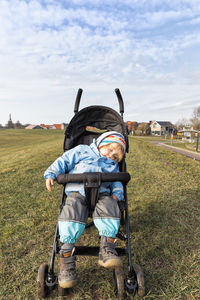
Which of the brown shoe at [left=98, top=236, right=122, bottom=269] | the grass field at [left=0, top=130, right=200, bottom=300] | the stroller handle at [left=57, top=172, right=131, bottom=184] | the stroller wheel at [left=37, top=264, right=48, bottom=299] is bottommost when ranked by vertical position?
the grass field at [left=0, top=130, right=200, bottom=300]

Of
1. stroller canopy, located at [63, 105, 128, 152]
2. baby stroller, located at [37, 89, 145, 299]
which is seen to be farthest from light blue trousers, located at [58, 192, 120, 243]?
stroller canopy, located at [63, 105, 128, 152]

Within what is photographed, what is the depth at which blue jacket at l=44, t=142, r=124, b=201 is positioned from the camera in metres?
2.52

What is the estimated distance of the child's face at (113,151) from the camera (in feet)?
9.02

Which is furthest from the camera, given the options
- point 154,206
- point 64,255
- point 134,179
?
point 134,179

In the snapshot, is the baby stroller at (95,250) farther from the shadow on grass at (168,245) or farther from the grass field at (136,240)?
the shadow on grass at (168,245)

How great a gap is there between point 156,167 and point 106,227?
620 cm

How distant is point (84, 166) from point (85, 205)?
19.0 inches

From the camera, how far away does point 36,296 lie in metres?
2.11

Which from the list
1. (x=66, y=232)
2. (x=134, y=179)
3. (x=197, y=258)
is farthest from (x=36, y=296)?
(x=134, y=179)

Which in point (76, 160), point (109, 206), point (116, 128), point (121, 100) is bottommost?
point (109, 206)

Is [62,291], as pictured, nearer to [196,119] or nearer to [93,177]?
[93,177]

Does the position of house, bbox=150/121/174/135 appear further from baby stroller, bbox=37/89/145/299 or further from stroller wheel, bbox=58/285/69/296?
stroller wheel, bbox=58/285/69/296

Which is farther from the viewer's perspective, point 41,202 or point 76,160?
point 41,202

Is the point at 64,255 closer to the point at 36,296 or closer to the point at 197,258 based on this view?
the point at 36,296
